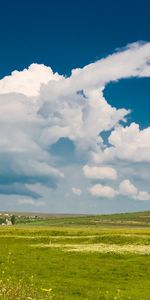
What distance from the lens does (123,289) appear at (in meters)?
37.7

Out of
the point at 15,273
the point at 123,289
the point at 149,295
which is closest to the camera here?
the point at 149,295

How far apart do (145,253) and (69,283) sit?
22155 mm

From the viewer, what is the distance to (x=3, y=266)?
48812 mm

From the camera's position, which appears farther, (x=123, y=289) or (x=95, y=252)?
(x=95, y=252)

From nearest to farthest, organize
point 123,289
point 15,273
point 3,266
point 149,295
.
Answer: point 149,295 < point 123,289 < point 15,273 < point 3,266

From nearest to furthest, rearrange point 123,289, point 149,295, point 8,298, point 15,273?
point 8,298 < point 149,295 < point 123,289 < point 15,273

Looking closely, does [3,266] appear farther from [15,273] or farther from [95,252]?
[95,252]

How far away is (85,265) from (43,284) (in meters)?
13.1

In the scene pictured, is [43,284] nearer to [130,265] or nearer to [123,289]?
[123,289]

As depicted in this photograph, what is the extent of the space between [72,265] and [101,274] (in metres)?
6.24

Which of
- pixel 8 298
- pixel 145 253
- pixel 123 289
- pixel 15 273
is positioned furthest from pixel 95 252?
pixel 8 298

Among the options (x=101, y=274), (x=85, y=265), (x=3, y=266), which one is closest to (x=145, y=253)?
(x=85, y=265)

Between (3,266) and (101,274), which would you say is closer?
(101,274)

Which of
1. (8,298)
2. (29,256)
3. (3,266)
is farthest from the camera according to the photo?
(29,256)
